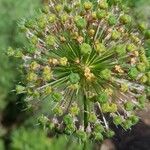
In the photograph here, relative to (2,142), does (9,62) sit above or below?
above

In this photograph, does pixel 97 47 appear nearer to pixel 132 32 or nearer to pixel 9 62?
pixel 132 32

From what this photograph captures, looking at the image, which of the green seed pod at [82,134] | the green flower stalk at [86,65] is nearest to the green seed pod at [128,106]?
the green flower stalk at [86,65]

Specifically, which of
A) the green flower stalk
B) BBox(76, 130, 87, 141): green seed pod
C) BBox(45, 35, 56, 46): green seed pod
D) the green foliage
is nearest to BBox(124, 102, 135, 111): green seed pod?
the green flower stalk

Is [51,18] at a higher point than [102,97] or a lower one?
higher

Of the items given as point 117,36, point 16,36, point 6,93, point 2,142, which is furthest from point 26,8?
point 117,36

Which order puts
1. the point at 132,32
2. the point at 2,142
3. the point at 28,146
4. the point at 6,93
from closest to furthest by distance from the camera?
the point at 132,32
the point at 28,146
the point at 2,142
the point at 6,93

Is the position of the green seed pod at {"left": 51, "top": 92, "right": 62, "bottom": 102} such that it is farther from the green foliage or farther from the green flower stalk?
the green foliage

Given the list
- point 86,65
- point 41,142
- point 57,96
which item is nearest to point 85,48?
point 86,65

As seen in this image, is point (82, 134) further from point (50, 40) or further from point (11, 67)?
point (11, 67)

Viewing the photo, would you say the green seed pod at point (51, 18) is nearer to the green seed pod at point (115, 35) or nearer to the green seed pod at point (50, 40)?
the green seed pod at point (50, 40)
